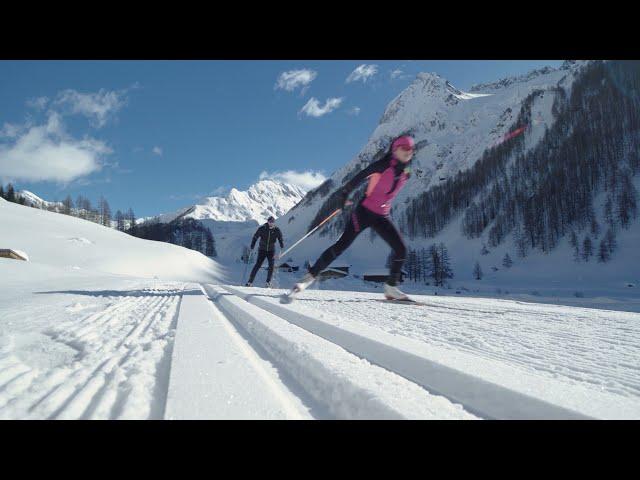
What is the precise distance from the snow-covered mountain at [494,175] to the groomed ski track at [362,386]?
136 ft

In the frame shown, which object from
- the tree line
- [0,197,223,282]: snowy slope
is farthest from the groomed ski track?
the tree line

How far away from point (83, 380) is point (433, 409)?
136cm

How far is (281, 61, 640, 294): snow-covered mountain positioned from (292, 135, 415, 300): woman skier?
125ft

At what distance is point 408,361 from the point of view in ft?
4.78

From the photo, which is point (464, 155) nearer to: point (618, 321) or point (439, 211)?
point (439, 211)

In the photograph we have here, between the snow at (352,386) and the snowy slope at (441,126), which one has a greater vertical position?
the snowy slope at (441,126)

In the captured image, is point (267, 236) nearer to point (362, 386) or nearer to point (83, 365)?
point (83, 365)

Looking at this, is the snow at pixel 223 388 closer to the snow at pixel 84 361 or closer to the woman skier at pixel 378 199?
the snow at pixel 84 361

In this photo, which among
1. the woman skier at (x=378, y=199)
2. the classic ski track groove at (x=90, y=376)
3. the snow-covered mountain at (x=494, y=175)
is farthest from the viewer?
the snow-covered mountain at (x=494, y=175)

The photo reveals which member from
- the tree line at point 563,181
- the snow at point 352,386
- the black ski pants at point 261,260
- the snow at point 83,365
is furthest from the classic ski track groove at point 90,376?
the tree line at point 563,181

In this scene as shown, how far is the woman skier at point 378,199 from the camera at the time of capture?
4.22 meters

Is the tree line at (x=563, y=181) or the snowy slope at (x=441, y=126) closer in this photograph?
the tree line at (x=563, y=181)

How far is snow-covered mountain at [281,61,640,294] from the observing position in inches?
2424

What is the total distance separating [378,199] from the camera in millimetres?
4320
